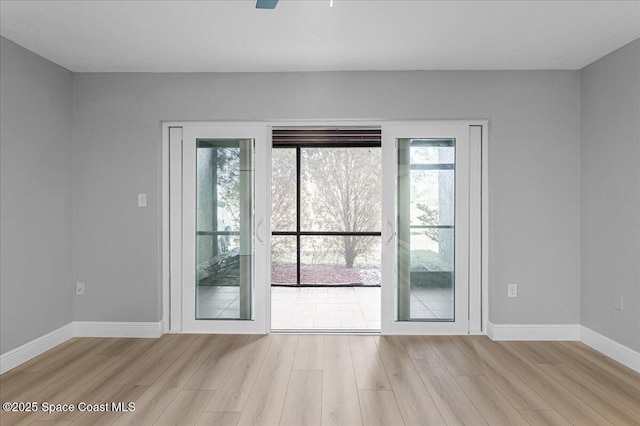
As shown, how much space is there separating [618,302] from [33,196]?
4.79 m

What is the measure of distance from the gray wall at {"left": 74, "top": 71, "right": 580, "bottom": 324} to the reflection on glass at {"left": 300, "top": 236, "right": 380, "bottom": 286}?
311cm

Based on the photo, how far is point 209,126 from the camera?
376cm

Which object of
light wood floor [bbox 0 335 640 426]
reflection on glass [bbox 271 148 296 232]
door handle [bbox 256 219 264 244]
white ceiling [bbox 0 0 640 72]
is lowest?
light wood floor [bbox 0 335 640 426]

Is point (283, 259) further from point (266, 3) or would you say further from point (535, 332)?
point (266, 3)

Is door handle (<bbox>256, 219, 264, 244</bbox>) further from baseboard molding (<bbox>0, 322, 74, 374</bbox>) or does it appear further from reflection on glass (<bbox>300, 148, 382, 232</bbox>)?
reflection on glass (<bbox>300, 148, 382, 232</bbox>)

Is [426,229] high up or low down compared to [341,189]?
down

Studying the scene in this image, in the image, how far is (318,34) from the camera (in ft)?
9.41

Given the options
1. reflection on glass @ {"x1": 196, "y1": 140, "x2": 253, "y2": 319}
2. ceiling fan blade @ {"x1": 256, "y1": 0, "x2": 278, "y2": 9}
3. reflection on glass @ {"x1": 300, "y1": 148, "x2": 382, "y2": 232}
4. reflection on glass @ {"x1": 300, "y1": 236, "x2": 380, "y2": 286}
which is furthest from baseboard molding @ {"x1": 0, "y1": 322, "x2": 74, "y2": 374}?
reflection on glass @ {"x1": 300, "y1": 148, "x2": 382, "y2": 232}

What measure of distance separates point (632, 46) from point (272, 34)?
2715 mm

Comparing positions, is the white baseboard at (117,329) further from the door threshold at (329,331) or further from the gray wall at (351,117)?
the door threshold at (329,331)

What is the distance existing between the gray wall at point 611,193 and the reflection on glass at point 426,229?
1.15 metres

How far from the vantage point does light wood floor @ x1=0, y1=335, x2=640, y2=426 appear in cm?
230

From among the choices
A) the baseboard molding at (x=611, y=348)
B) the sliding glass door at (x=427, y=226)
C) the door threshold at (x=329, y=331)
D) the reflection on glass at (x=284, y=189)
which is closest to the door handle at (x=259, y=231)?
the door threshold at (x=329, y=331)

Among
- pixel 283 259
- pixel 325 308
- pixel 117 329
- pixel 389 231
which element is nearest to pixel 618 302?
pixel 389 231
